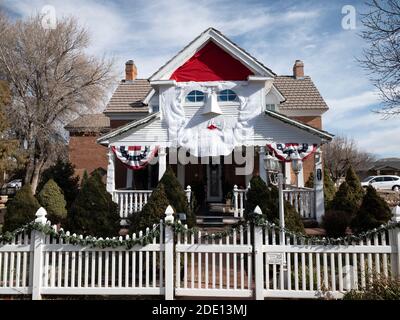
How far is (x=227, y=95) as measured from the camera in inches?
531

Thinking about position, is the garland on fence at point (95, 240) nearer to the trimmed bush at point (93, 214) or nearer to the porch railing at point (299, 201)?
the trimmed bush at point (93, 214)

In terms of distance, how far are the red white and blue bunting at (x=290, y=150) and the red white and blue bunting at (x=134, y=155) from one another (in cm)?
484

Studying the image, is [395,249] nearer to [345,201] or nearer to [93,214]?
[345,201]

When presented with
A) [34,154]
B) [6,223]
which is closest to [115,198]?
[6,223]

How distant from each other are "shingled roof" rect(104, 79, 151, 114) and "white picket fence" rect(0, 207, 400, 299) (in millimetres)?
13044

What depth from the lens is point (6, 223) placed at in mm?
9141

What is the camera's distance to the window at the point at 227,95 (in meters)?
13.4

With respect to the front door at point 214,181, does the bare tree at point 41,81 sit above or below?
above

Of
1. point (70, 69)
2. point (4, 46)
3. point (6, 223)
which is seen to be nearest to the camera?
point (6, 223)

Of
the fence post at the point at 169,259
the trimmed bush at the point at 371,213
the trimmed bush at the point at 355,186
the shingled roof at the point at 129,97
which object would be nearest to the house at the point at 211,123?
the trimmed bush at the point at 355,186

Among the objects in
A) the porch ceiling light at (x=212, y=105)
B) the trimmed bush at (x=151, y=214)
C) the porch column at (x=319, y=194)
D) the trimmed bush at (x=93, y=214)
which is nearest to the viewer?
the trimmed bush at (x=151, y=214)

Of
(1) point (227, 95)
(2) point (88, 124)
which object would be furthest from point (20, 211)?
(2) point (88, 124)
